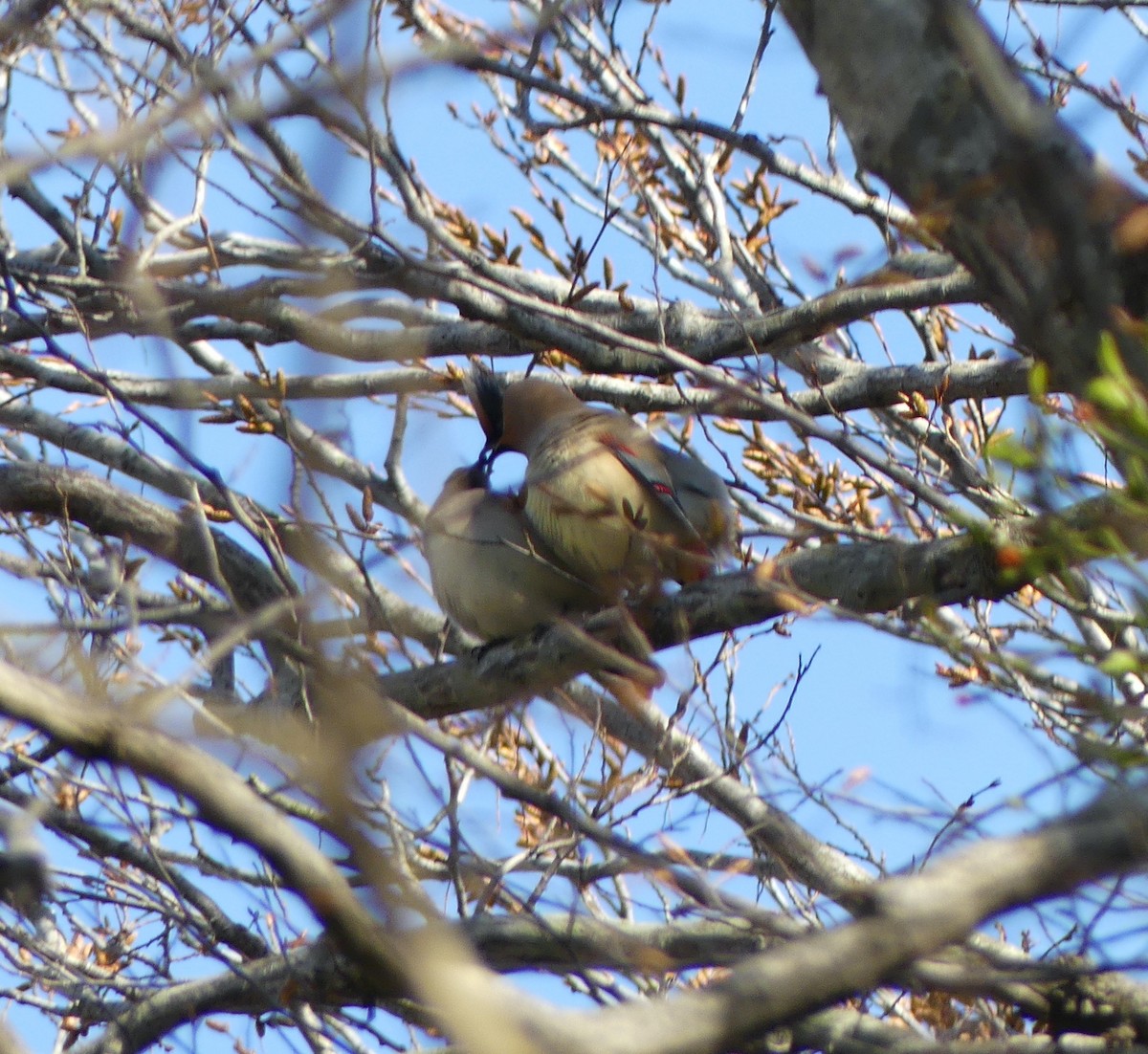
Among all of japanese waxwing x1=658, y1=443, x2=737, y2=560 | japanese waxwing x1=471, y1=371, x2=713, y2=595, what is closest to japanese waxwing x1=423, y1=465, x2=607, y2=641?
japanese waxwing x1=471, y1=371, x2=713, y2=595

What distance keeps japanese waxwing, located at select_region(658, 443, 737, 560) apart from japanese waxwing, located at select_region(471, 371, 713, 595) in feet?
0.19

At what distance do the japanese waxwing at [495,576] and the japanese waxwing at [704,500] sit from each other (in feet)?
1.48

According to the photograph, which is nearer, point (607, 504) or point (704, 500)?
point (607, 504)

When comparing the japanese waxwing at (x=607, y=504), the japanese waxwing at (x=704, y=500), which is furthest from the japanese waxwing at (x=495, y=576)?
the japanese waxwing at (x=704, y=500)

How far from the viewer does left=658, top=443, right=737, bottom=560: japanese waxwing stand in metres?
5.12

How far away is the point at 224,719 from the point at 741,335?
2.26m

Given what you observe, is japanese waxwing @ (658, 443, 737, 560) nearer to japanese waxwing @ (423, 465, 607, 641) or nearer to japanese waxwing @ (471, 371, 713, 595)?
japanese waxwing @ (471, 371, 713, 595)

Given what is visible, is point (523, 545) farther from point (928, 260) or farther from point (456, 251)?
point (928, 260)

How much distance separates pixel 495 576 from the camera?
5.22m

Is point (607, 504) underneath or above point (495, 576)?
underneath

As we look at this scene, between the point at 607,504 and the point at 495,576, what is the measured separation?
0.87m

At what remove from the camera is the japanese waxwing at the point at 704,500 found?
5125 mm

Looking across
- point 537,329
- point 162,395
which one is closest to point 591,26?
point 537,329

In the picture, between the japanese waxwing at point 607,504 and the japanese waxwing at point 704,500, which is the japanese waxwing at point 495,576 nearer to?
the japanese waxwing at point 607,504
